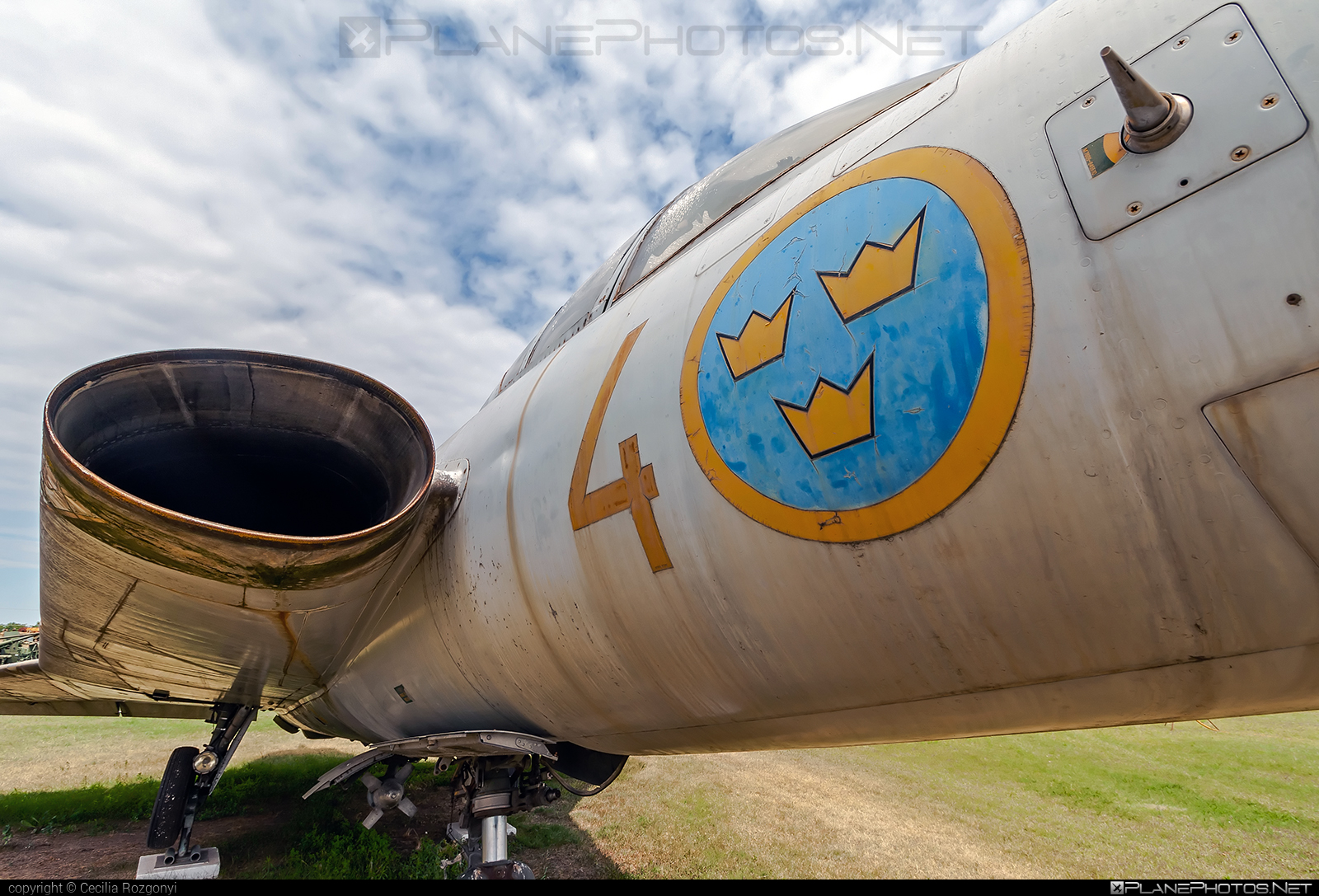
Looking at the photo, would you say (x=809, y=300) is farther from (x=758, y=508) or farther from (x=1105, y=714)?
(x=1105, y=714)

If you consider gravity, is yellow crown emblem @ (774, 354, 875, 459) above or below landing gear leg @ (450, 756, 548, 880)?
above

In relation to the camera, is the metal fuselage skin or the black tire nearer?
the metal fuselage skin

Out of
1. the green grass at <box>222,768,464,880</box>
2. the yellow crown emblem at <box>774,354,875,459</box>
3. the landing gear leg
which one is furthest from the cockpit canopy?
the green grass at <box>222,768,464,880</box>

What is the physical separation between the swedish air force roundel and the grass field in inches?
154

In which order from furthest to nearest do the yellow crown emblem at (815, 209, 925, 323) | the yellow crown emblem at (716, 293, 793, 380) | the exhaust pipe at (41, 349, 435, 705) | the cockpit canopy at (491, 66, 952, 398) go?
the cockpit canopy at (491, 66, 952, 398)
the exhaust pipe at (41, 349, 435, 705)
the yellow crown emblem at (716, 293, 793, 380)
the yellow crown emblem at (815, 209, 925, 323)

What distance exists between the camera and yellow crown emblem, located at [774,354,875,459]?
1.44 meters

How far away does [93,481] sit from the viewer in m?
2.07

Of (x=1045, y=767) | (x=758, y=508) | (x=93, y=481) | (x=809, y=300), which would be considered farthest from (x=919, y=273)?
(x=1045, y=767)

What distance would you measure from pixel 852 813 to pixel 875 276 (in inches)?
250

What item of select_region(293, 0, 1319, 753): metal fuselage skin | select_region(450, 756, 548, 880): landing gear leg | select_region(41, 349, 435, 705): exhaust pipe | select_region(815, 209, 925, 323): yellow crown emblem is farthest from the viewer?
select_region(450, 756, 548, 880): landing gear leg

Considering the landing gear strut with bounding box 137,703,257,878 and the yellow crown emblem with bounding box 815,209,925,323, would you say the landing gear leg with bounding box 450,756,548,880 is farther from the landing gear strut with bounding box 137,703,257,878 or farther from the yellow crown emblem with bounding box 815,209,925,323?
the yellow crown emblem with bounding box 815,209,925,323

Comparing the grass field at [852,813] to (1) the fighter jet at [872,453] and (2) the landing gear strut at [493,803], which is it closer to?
(2) the landing gear strut at [493,803]
